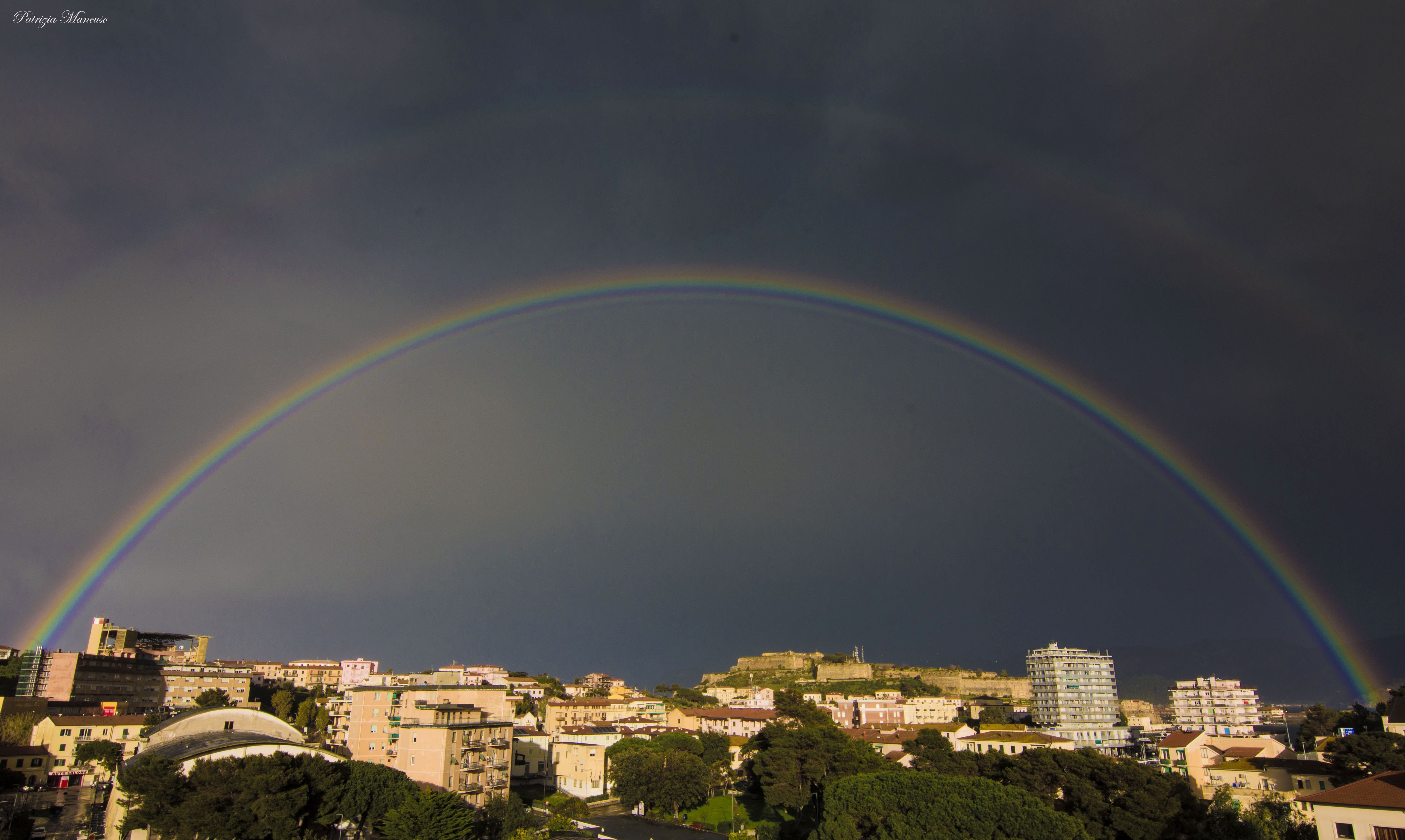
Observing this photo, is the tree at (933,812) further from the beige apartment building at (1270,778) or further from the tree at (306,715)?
the tree at (306,715)

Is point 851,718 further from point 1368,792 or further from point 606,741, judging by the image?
point 1368,792

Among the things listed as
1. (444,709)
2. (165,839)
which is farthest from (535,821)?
(165,839)

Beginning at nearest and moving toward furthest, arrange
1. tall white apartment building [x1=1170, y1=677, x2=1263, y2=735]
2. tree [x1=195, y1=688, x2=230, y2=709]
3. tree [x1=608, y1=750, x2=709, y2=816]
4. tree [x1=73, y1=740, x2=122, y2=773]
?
tree [x1=608, y1=750, x2=709, y2=816] < tree [x1=73, y1=740, x2=122, y2=773] < tree [x1=195, y1=688, x2=230, y2=709] < tall white apartment building [x1=1170, y1=677, x2=1263, y2=735]

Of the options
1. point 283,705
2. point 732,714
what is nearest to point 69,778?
point 283,705

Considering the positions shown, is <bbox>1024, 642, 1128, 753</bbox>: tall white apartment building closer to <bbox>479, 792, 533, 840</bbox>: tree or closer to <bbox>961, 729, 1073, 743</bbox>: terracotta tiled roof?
<bbox>961, 729, 1073, 743</bbox>: terracotta tiled roof

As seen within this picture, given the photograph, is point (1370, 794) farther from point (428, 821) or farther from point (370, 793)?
point (370, 793)

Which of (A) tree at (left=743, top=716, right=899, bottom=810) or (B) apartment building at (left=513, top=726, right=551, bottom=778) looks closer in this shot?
(A) tree at (left=743, top=716, right=899, bottom=810)

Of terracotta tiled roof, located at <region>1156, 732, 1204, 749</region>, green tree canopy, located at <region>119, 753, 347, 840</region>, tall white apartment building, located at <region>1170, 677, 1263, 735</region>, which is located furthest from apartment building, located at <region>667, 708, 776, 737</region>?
tall white apartment building, located at <region>1170, 677, 1263, 735</region>

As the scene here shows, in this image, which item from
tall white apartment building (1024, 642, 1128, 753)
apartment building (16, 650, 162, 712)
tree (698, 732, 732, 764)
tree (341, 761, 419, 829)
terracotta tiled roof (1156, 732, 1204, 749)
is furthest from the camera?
tall white apartment building (1024, 642, 1128, 753)
